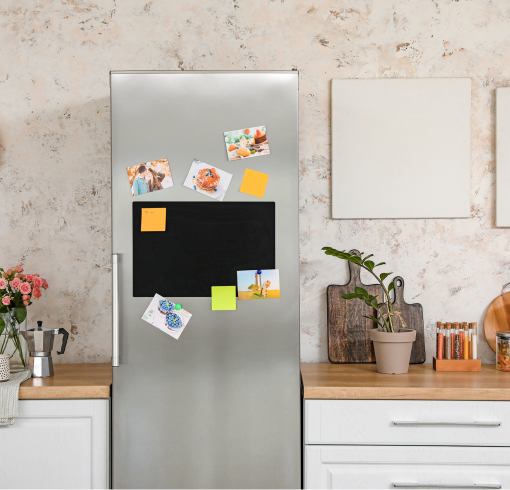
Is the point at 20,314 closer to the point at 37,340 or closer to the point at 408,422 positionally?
the point at 37,340

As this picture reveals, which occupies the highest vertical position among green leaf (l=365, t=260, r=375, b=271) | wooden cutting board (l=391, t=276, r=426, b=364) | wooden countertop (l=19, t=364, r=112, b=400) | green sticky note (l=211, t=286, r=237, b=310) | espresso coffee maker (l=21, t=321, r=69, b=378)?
green leaf (l=365, t=260, r=375, b=271)

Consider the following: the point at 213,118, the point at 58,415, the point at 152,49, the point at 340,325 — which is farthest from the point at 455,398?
the point at 152,49

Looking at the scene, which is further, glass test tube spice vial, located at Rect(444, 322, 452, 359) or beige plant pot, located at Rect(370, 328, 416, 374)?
glass test tube spice vial, located at Rect(444, 322, 452, 359)

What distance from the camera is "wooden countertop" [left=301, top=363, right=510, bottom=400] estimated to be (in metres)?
1.61

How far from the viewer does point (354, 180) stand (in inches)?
83.7

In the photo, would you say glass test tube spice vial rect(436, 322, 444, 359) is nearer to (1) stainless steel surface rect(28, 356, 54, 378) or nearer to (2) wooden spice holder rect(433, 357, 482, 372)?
(2) wooden spice holder rect(433, 357, 482, 372)

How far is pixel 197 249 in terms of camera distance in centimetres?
161

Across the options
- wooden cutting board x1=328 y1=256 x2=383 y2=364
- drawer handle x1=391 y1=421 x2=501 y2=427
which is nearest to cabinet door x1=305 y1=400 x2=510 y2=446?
drawer handle x1=391 y1=421 x2=501 y2=427

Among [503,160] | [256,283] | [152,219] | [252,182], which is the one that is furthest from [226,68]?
[503,160]

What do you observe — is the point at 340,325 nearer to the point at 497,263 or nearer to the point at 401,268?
the point at 401,268

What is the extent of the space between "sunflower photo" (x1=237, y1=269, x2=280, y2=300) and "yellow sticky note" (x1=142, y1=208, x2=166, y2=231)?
1.13 ft

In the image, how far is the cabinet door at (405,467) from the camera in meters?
1.61

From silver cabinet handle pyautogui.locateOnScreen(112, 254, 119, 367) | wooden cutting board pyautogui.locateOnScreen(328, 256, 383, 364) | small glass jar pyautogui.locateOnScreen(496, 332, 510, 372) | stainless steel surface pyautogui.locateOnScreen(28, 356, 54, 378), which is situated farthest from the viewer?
wooden cutting board pyautogui.locateOnScreen(328, 256, 383, 364)

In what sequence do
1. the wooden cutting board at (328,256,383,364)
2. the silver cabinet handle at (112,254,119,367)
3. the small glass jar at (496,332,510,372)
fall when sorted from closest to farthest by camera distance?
the silver cabinet handle at (112,254,119,367)
the small glass jar at (496,332,510,372)
the wooden cutting board at (328,256,383,364)
